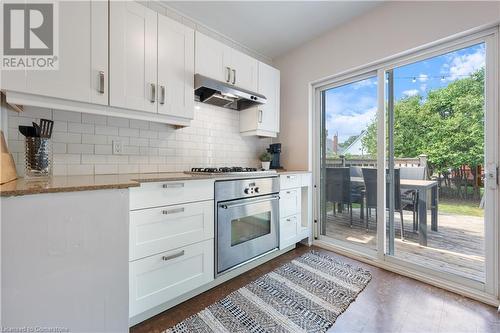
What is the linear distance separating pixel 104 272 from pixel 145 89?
1327 millimetres

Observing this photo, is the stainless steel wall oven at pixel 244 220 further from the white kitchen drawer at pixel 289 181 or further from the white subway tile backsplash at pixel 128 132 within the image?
the white subway tile backsplash at pixel 128 132

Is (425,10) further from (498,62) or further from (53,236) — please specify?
(53,236)

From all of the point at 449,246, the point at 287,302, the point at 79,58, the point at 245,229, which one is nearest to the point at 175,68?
the point at 79,58

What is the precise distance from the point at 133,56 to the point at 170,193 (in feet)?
3.65

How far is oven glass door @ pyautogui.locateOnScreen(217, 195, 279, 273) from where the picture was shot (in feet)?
6.02

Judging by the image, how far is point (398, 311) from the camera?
1535mm

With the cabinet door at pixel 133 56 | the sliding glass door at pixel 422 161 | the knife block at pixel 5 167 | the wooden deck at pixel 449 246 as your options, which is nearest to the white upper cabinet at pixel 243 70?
the cabinet door at pixel 133 56

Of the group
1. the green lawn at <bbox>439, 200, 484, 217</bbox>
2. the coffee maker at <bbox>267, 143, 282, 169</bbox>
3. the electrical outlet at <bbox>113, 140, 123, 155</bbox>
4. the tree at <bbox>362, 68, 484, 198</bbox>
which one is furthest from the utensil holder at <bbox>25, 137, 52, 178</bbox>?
the green lawn at <bbox>439, 200, 484, 217</bbox>

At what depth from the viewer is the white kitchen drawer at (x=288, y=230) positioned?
7.94 ft

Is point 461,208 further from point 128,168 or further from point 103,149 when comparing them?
point 103,149

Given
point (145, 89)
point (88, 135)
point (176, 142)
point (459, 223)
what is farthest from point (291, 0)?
point (459, 223)

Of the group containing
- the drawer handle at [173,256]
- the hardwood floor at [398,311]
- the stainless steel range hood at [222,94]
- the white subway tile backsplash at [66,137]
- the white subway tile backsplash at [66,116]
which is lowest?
the hardwood floor at [398,311]

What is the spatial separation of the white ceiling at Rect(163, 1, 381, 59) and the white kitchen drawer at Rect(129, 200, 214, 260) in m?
1.97

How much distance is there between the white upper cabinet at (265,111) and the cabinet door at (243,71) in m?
0.11
